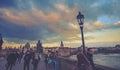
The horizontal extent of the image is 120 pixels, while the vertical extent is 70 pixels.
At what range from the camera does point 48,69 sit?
17906mm

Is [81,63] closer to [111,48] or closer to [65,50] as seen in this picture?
[65,50]

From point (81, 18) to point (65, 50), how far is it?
101 metres

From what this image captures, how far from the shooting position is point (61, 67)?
16.5m

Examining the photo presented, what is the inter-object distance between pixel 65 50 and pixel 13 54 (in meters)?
97.6

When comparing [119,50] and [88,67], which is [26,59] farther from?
[119,50]

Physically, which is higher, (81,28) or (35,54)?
(81,28)

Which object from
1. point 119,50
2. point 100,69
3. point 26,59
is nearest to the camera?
point 100,69

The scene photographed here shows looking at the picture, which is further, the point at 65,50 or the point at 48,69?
the point at 65,50

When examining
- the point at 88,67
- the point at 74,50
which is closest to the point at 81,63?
the point at 88,67

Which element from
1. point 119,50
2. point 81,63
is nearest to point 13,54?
point 81,63

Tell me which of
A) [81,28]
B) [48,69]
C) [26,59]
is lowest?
[48,69]

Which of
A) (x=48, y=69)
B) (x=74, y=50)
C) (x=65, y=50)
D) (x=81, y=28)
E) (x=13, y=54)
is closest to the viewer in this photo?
(x=81, y=28)

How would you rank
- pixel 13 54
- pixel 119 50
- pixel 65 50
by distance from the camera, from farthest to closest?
pixel 119 50 < pixel 65 50 < pixel 13 54

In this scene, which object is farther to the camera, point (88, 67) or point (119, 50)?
point (119, 50)
